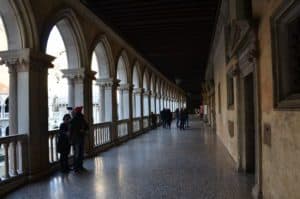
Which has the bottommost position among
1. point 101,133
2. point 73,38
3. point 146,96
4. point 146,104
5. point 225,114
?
point 101,133

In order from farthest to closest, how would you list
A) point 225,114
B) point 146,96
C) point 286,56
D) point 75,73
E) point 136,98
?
point 146,96 < point 136,98 < point 225,114 < point 75,73 < point 286,56

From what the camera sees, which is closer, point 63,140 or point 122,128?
point 63,140

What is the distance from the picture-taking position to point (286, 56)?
299 centimetres

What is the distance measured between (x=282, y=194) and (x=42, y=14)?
17.5 feet

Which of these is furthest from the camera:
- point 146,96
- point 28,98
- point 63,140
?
point 146,96

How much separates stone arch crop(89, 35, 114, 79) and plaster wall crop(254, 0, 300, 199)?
6.83m

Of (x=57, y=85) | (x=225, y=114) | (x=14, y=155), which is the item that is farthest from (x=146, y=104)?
(x=14, y=155)

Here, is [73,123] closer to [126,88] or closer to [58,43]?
[126,88]

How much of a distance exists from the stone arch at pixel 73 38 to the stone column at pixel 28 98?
1769 millimetres

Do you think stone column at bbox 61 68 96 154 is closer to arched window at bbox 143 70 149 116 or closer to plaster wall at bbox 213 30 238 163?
plaster wall at bbox 213 30 238 163

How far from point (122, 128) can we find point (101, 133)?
2823mm

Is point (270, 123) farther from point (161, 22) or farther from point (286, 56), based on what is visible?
point (161, 22)

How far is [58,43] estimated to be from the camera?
54.3ft

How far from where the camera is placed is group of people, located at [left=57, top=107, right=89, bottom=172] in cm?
614
